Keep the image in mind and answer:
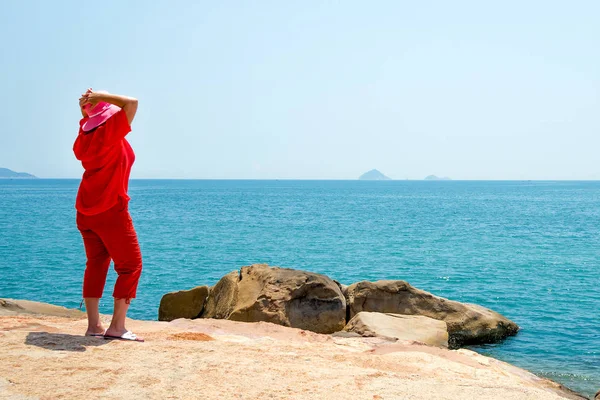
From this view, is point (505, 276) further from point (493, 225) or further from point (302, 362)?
point (493, 225)

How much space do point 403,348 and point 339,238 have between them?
96.6 ft

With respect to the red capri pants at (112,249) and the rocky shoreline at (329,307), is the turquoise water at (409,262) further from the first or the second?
the red capri pants at (112,249)

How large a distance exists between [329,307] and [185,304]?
2.93m

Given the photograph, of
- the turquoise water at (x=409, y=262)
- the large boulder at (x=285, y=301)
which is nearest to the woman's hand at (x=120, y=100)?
the large boulder at (x=285, y=301)

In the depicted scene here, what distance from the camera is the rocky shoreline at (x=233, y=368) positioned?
4.43 metres

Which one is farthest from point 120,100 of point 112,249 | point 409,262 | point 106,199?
point 409,262

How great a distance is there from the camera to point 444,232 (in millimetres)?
39938

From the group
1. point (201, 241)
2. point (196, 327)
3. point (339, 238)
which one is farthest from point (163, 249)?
point (196, 327)

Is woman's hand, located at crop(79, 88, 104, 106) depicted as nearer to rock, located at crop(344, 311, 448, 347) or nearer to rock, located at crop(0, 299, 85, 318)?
rock, located at crop(0, 299, 85, 318)

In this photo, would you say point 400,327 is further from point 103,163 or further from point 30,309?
point 30,309

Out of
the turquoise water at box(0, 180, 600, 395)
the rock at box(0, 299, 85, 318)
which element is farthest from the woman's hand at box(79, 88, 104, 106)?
the turquoise water at box(0, 180, 600, 395)

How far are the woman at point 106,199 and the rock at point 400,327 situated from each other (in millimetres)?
3642

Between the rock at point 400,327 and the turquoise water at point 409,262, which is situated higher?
the rock at point 400,327

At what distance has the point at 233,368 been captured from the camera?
500cm
